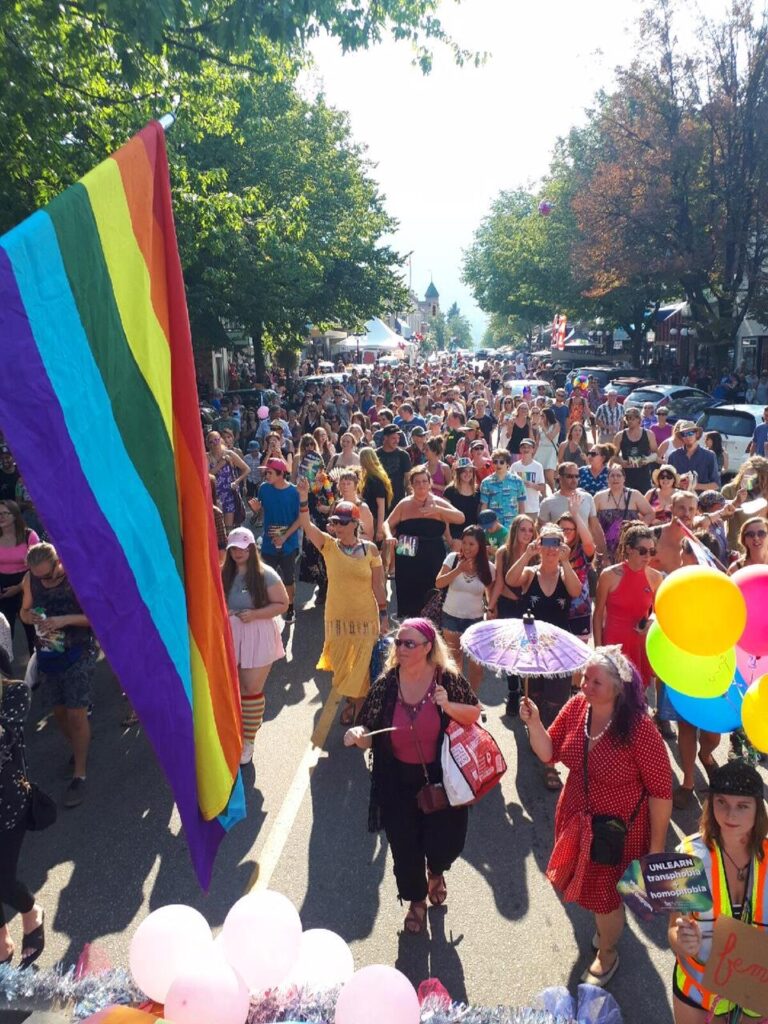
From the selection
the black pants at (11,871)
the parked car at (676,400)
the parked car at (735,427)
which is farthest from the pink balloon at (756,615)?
the parked car at (676,400)

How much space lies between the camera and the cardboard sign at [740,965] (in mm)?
2744

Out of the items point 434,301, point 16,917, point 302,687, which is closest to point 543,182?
point 302,687

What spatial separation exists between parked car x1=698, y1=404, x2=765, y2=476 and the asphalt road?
34.5ft

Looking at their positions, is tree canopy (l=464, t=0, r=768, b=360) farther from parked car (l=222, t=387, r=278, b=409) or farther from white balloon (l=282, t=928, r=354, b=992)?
white balloon (l=282, t=928, r=354, b=992)

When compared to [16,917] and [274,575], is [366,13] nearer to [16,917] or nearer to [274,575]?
[274,575]

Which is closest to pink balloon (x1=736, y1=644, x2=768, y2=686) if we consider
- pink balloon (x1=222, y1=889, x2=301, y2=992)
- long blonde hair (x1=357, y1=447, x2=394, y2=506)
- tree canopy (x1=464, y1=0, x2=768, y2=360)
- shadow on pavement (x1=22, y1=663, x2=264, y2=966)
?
pink balloon (x1=222, y1=889, x2=301, y2=992)

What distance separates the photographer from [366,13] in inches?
332

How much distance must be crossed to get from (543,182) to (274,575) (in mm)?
44866

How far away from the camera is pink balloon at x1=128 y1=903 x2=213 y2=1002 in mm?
2812

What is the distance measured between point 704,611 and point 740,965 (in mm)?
1300

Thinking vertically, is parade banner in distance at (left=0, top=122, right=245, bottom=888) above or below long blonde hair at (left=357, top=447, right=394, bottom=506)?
above

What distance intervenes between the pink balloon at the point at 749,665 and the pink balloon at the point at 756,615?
0.06 meters

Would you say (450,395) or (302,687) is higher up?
(450,395)

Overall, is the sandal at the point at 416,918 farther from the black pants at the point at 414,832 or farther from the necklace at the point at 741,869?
the necklace at the point at 741,869
